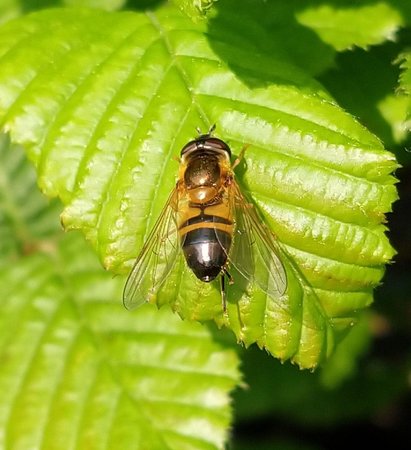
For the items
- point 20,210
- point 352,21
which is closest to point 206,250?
point 352,21

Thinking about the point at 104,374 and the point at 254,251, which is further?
the point at 104,374

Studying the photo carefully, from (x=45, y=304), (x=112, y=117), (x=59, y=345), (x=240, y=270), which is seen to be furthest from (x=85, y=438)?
(x=112, y=117)

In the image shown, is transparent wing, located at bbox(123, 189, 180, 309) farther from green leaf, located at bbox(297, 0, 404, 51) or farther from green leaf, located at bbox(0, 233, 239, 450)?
green leaf, located at bbox(297, 0, 404, 51)

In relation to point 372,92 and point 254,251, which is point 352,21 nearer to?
point 372,92

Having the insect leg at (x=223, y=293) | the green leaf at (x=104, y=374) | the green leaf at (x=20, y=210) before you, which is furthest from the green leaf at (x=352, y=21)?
the green leaf at (x=20, y=210)

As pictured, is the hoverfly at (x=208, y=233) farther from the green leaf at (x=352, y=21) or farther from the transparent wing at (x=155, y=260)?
the green leaf at (x=352, y=21)
